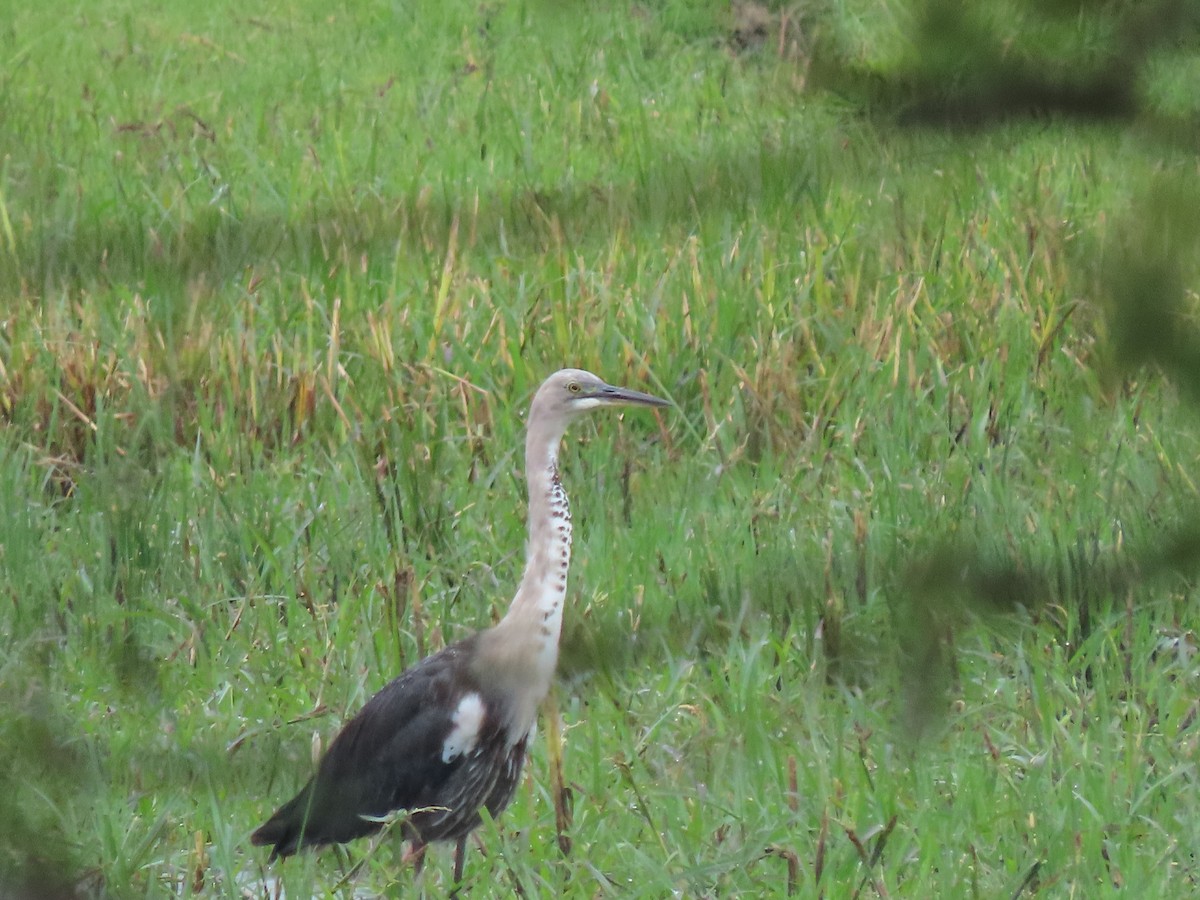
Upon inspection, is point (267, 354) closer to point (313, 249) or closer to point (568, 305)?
point (568, 305)

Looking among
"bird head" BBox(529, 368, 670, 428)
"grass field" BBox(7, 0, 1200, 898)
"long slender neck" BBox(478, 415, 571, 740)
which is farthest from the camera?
"bird head" BBox(529, 368, 670, 428)

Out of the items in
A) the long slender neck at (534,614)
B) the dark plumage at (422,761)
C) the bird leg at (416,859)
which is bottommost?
the bird leg at (416,859)

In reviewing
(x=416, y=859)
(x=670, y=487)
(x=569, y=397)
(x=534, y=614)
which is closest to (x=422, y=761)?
(x=416, y=859)

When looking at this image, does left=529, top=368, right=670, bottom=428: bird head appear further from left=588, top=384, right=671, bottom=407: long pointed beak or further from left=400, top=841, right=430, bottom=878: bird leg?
left=400, top=841, right=430, bottom=878: bird leg

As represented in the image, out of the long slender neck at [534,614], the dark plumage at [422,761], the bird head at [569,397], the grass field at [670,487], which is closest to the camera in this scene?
the grass field at [670,487]

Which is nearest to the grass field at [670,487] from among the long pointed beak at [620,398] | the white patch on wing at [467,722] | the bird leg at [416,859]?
the bird leg at [416,859]

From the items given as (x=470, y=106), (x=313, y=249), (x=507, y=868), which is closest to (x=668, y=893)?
(x=507, y=868)

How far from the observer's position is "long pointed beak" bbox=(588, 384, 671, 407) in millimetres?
3379

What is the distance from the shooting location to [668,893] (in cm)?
272

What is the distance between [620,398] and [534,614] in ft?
2.31

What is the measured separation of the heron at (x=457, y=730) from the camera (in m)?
2.89

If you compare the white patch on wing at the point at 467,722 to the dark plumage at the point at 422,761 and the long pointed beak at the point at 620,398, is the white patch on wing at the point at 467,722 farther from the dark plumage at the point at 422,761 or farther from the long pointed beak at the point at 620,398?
the long pointed beak at the point at 620,398

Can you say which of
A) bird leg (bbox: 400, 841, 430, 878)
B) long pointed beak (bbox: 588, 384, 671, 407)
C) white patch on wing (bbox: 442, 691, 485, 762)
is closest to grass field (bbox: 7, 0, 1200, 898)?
bird leg (bbox: 400, 841, 430, 878)

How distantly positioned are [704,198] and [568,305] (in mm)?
3933
